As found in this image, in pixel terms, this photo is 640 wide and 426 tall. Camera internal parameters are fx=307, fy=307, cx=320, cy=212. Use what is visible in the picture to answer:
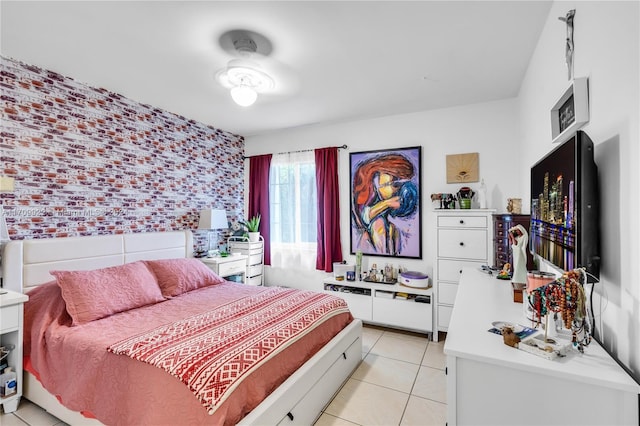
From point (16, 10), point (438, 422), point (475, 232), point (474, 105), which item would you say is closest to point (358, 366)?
point (438, 422)

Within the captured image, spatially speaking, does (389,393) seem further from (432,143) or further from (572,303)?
(432,143)

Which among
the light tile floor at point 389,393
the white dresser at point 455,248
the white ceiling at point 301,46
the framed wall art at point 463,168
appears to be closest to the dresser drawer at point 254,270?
the light tile floor at point 389,393

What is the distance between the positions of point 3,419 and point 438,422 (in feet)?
9.57

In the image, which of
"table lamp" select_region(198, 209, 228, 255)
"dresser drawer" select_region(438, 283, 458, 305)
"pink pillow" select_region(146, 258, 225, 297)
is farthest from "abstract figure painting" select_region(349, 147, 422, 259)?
"pink pillow" select_region(146, 258, 225, 297)

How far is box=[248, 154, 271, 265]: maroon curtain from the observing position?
4.78m

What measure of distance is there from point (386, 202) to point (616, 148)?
2.85 metres

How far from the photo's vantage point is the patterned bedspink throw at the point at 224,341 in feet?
4.96

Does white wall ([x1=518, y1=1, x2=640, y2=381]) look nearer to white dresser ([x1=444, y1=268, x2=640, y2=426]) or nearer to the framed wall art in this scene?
white dresser ([x1=444, y1=268, x2=640, y2=426])

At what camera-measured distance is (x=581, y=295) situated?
1.12m

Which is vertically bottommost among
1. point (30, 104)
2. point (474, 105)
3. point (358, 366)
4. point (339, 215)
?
point (358, 366)

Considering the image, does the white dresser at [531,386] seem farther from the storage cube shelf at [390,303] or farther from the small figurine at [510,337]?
the storage cube shelf at [390,303]

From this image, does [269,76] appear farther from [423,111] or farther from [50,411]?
[50,411]

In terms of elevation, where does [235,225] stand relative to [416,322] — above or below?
above

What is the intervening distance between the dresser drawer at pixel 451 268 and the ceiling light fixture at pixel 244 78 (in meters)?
2.57
